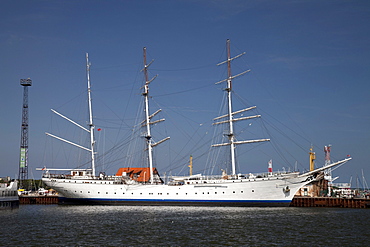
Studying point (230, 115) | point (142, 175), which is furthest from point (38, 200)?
point (230, 115)

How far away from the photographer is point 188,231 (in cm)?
3731

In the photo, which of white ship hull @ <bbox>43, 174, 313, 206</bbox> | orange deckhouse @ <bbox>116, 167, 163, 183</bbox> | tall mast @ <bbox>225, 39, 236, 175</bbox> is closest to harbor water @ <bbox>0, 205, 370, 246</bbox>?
white ship hull @ <bbox>43, 174, 313, 206</bbox>

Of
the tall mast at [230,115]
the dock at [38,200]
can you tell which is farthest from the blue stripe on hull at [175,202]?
the dock at [38,200]

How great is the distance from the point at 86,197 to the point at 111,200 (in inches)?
168

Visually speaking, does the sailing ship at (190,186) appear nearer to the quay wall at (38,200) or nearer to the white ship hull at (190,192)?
the white ship hull at (190,192)

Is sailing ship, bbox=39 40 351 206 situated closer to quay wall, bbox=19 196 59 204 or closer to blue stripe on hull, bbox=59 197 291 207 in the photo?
blue stripe on hull, bbox=59 197 291 207

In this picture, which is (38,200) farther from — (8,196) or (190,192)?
(190,192)

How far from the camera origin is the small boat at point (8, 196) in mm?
59375

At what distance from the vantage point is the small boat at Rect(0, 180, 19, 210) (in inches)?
2338

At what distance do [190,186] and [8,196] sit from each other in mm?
26160

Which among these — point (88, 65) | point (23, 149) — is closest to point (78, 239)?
point (88, 65)

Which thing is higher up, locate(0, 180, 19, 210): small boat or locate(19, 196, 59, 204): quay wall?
locate(0, 180, 19, 210): small boat

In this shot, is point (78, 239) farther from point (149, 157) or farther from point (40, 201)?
point (40, 201)

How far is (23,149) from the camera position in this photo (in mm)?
91250
